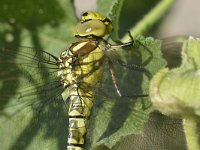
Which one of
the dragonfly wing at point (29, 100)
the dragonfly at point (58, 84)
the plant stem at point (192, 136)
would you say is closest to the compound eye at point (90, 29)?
the dragonfly at point (58, 84)

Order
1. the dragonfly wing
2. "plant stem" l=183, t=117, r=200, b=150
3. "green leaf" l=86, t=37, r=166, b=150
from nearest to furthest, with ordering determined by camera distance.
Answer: "plant stem" l=183, t=117, r=200, b=150
"green leaf" l=86, t=37, r=166, b=150
the dragonfly wing

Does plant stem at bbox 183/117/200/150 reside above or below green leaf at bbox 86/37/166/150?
below

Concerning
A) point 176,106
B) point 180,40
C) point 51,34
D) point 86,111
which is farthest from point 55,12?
point 176,106

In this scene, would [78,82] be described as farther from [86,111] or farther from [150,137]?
[150,137]

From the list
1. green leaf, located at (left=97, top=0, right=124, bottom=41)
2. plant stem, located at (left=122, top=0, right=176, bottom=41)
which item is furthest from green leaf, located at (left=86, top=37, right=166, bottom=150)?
plant stem, located at (left=122, top=0, right=176, bottom=41)

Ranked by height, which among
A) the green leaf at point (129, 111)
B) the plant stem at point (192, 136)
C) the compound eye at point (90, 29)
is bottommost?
the plant stem at point (192, 136)

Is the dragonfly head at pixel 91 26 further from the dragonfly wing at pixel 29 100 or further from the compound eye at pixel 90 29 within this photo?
the dragonfly wing at pixel 29 100

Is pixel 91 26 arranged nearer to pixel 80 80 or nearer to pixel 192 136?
pixel 80 80

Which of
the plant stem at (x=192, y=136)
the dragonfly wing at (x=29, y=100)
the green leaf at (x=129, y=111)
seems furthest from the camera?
the dragonfly wing at (x=29, y=100)

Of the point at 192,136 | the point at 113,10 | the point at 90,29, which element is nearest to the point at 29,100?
the point at 90,29

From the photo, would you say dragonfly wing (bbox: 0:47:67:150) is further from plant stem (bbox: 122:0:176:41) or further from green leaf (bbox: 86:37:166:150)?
plant stem (bbox: 122:0:176:41)
